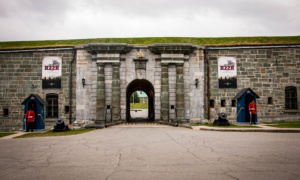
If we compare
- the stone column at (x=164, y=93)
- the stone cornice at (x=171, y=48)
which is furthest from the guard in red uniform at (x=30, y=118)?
the stone cornice at (x=171, y=48)

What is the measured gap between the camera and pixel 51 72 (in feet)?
58.5

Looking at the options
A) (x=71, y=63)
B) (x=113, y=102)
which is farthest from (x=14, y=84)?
(x=113, y=102)

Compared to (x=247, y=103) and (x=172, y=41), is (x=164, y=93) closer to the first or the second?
(x=172, y=41)

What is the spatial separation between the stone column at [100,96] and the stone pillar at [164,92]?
4446 millimetres

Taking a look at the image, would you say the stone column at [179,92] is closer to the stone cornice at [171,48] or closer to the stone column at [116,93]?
the stone cornice at [171,48]

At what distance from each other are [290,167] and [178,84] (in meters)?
12.5

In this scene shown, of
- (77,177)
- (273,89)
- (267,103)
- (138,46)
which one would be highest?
(138,46)

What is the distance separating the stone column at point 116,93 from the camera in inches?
661

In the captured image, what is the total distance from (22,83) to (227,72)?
16.2 meters

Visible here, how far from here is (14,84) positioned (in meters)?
17.8

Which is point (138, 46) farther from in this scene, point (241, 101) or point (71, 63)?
point (241, 101)

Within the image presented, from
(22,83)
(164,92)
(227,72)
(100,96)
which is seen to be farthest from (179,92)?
(22,83)

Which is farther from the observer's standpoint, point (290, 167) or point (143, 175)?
point (290, 167)

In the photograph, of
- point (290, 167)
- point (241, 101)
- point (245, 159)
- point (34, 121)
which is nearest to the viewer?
point (290, 167)
